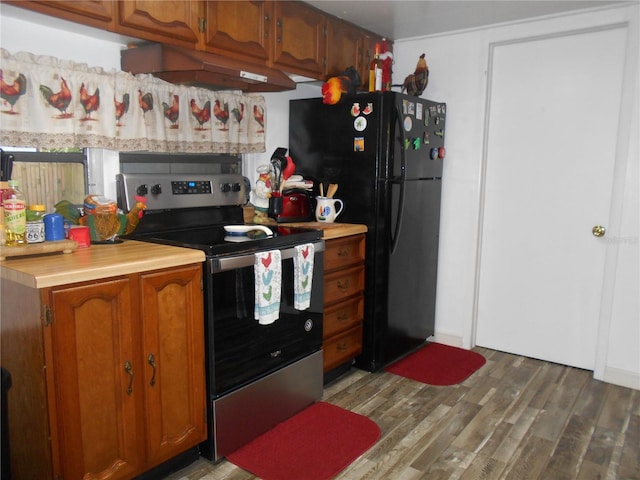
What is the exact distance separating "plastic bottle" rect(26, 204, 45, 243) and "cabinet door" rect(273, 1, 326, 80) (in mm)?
1384

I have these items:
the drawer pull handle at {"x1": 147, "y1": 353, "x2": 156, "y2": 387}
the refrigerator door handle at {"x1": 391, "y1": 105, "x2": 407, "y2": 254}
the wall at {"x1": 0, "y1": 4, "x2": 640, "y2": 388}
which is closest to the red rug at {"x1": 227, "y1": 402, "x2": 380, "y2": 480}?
the drawer pull handle at {"x1": 147, "y1": 353, "x2": 156, "y2": 387}

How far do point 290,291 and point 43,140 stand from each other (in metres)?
1.24

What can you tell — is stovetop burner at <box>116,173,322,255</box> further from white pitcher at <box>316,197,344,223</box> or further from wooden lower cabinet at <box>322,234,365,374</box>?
white pitcher at <box>316,197,344,223</box>

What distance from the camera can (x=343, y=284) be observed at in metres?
2.85

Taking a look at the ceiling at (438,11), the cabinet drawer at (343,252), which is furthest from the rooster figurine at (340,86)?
the cabinet drawer at (343,252)

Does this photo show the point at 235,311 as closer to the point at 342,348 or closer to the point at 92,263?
the point at 92,263

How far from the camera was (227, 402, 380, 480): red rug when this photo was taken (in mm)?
2059

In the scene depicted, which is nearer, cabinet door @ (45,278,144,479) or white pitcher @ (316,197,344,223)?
cabinet door @ (45,278,144,479)

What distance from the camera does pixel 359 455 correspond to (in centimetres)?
218

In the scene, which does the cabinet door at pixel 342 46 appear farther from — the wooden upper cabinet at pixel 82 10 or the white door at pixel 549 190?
the wooden upper cabinet at pixel 82 10

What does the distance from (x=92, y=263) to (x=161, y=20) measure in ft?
3.54

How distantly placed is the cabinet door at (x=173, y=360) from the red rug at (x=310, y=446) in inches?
11.9

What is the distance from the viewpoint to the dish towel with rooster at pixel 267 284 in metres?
2.15

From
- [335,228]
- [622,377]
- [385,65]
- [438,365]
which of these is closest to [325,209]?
[335,228]
